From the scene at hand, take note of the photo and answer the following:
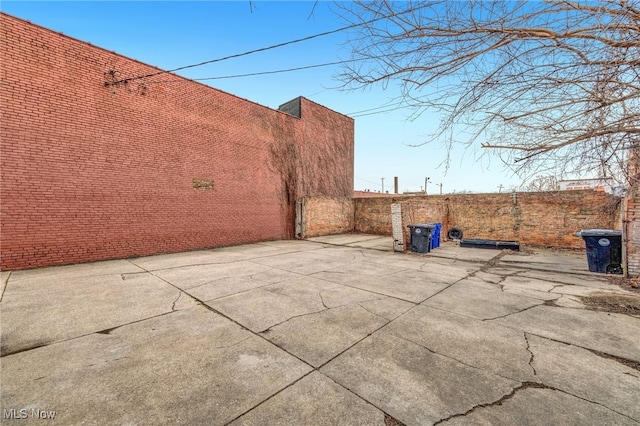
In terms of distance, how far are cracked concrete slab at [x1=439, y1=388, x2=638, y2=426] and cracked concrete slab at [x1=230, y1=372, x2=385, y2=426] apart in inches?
21.2

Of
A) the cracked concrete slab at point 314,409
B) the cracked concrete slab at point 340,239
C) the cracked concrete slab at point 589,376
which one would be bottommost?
the cracked concrete slab at point 340,239

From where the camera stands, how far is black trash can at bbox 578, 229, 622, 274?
5.54 m

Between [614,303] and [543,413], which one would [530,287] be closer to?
[614,303]

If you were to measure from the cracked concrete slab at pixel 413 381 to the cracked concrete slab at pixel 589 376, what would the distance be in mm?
477

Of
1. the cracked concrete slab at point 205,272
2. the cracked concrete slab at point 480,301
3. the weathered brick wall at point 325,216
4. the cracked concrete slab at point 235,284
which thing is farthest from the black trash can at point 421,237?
the weathered brick wall at point 325,216

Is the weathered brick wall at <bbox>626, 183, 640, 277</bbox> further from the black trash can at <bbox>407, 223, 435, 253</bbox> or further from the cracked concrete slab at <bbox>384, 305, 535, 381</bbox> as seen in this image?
the cracked concrete slab at <bbox>384, 305, 535, 381</bbox>

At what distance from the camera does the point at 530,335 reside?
286cm

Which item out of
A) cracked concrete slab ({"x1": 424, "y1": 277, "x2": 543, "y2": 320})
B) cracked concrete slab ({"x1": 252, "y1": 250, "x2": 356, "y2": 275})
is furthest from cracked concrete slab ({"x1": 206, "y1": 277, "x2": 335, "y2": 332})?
cracked concrete slab ({"x1": 424, "y1": 277, "x2": 543, "y2": 320})

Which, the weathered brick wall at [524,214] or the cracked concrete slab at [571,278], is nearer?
the cracked concrete slab at [571,278]

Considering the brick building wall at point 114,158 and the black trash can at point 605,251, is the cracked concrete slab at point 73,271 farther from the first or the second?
the black trash can at point 605,251

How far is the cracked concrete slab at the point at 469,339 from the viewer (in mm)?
2279

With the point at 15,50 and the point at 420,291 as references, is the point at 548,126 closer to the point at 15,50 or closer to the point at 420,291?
the point at 420,291

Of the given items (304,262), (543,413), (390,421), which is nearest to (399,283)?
(304,262)

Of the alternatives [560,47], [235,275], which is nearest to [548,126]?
[560,47]
